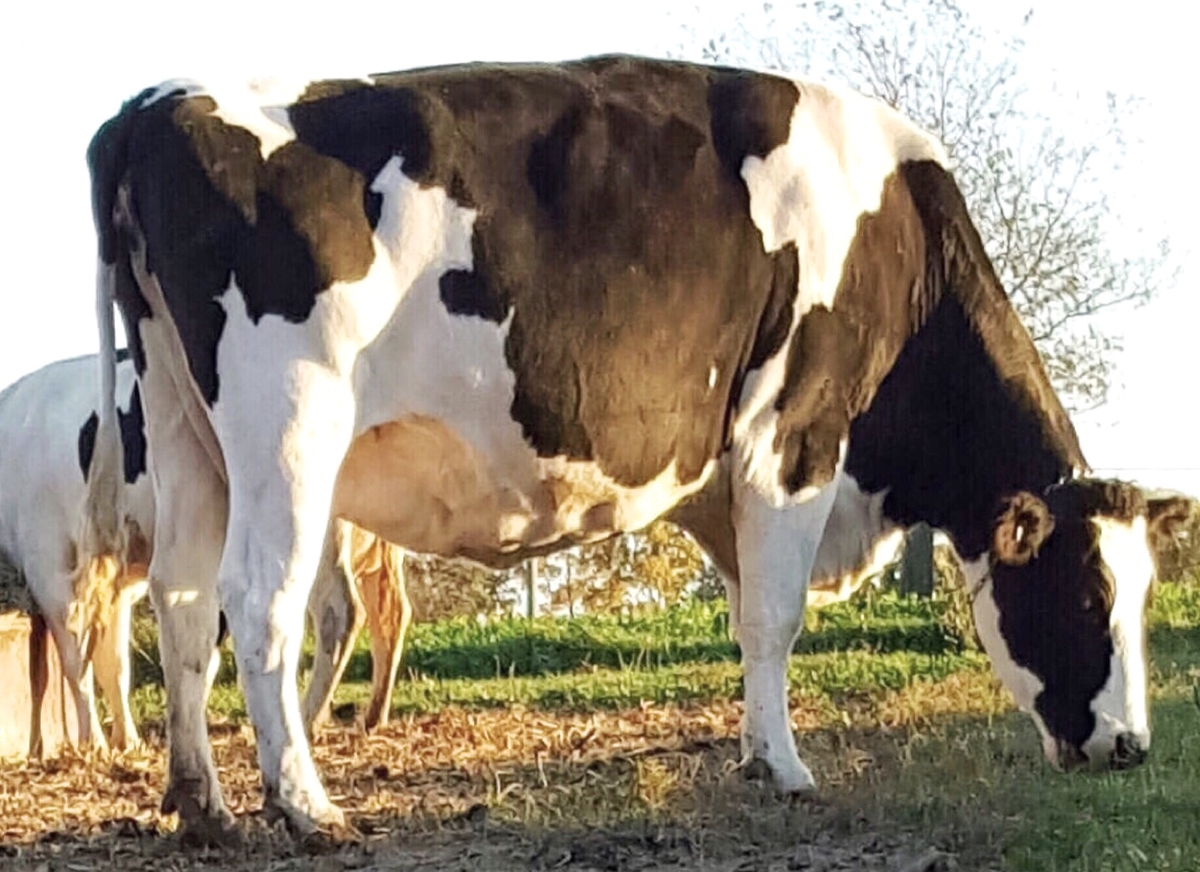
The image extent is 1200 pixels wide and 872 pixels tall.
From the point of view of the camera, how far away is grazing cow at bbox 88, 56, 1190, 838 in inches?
245

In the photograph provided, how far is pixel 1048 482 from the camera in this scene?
7766 mm

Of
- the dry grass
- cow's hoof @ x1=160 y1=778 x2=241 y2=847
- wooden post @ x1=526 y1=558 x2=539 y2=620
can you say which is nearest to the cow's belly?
the dry grass

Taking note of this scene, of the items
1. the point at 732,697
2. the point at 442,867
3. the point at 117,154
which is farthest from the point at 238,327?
the point at 732,697

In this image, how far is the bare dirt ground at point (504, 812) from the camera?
5832 mm

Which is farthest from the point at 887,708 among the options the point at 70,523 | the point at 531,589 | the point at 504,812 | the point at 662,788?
the point at 531,589

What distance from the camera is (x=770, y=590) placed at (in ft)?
24.4

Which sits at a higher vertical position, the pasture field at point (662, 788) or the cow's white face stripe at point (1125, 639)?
the cow's white face stripe at point (1125, 639)

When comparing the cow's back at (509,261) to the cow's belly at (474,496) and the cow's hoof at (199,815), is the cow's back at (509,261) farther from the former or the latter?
the cow's hoof at (199,815)

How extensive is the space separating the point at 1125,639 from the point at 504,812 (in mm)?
2407

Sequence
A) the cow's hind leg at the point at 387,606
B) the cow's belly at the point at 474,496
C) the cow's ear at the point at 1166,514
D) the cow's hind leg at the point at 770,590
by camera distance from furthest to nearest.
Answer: the cow's hind leg at the point at 387,606
the cow's ear at the point at 1166,514
the cow's hind leg at the point at 770,590
the cow's belly at the point at 474,496

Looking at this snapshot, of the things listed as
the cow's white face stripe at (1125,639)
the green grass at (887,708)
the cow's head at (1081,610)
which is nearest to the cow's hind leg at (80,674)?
the green grass at (887,708)

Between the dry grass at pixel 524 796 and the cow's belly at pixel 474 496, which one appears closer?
the dry grass at pixel 524 796

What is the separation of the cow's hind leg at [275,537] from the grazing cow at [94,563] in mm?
3328

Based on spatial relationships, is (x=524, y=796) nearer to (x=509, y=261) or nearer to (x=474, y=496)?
(x=474, y=496)
